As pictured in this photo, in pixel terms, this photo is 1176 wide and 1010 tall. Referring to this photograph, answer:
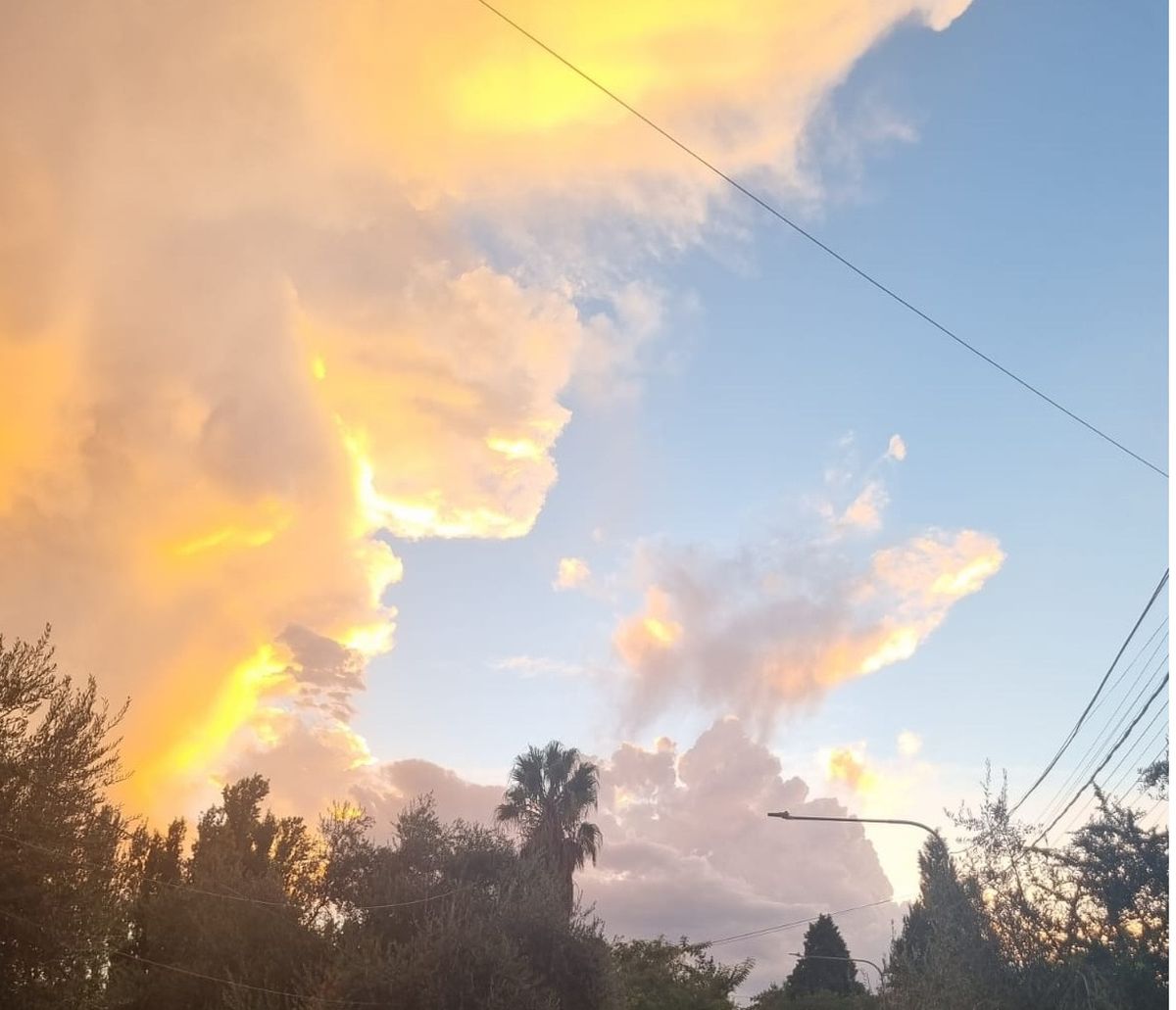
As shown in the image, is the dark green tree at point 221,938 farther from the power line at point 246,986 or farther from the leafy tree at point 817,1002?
the leafy tree at point 817,1002

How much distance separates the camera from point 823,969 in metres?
92.2

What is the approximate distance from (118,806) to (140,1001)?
15.0 metres

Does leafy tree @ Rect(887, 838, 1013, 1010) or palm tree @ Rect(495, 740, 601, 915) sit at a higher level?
palm tree @ Rect(495, 740, 601, 915)

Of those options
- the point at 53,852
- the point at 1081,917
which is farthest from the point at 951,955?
the point at 53,852

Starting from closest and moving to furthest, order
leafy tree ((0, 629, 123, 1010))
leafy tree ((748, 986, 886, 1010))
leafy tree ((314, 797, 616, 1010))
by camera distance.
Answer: leafy tree ((0, 629, 123, 1010))
leafy tree ((314, 797, 616, 1010))
leafy tree ((748, 986, 886, 1010))

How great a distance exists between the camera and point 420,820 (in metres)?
39.9

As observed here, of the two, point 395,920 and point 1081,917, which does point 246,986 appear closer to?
point 395,920

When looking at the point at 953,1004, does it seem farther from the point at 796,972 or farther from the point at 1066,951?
the point at 796,972

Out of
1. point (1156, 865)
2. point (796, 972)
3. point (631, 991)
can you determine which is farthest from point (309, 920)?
point (796, 972)

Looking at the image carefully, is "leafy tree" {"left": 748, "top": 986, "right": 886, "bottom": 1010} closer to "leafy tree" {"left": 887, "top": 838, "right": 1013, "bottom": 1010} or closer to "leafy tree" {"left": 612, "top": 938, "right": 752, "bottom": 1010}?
"leafy tree" {"left": 612, "top": 938, "right": 752, "bottom": 1010}

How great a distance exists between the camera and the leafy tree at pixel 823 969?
90.0m

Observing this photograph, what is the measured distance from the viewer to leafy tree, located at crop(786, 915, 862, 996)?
9000 centimetres

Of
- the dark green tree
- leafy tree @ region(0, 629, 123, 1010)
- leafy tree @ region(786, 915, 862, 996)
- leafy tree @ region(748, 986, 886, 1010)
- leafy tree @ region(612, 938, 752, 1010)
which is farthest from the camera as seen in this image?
leafy tree @ region(786, 915, 862, 996)

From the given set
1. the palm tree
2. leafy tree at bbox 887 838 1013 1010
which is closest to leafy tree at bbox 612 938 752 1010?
the palm tree
